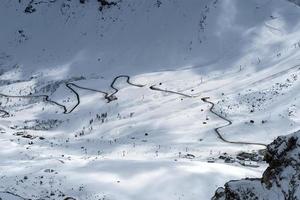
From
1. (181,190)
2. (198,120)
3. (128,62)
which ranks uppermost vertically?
(128,62)

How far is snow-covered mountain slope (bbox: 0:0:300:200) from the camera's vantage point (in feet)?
54.2

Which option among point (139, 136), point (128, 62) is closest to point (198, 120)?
point (139, 136)

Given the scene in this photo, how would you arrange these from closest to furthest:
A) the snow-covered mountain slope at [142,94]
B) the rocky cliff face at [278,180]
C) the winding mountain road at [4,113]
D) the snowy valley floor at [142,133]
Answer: the rocky cliff face at [278,180]
the snowy valley floor at [142,133]
the snow-covered mountain slope at [142,94]
the winding mountain road at [4,113]

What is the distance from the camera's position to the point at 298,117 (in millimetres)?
22766

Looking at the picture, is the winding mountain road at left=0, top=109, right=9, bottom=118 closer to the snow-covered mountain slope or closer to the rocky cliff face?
the snow-covered mountain slope

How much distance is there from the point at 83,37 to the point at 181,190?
88.4 feet

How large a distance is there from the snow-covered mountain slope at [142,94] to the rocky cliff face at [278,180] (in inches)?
Result: 183

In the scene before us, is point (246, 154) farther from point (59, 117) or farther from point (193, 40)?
point (193, 40)

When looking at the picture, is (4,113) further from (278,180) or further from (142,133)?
(278,180)

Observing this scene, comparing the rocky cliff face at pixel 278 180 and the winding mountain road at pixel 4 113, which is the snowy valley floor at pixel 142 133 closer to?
the winding mountain road at pixel 4 113

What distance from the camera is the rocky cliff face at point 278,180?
32.0 feet

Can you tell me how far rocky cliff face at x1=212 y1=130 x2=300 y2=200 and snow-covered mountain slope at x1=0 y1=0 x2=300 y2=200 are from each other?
4651mm

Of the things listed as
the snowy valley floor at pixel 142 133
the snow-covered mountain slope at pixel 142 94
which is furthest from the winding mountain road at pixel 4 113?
the snowy valley floor at pixel 142 133

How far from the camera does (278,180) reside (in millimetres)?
9969
